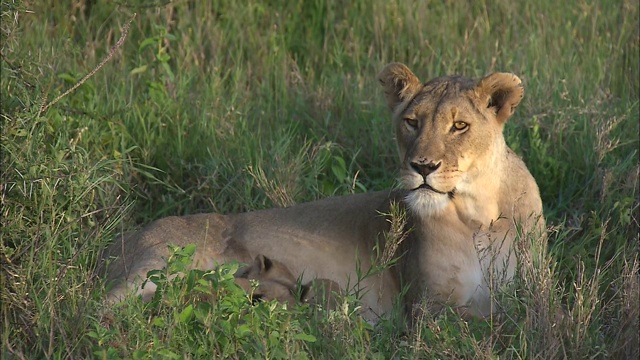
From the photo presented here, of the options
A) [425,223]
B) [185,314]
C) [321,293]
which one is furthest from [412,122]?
[185,314]

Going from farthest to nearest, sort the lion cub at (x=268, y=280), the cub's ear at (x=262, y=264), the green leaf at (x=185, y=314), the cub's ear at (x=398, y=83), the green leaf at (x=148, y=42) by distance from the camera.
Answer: the green leaf at (x=148, y=42)
the cub's ear at (x=398, y=83)
the cub's ear at (x=262, y=264)
the lion cub at (x=268, y=280)
the green leaf at (x=185, y=314)

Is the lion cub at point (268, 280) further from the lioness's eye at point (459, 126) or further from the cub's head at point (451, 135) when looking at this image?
the lioness's eye at point (459, 126)

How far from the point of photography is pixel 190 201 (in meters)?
5.82

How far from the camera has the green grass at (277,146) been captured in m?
3.98

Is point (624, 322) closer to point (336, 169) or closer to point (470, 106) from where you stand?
point (470, 106)

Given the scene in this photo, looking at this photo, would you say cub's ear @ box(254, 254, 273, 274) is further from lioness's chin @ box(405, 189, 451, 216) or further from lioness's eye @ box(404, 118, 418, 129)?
lioness's eye @ box(404, 118, 418, 129)

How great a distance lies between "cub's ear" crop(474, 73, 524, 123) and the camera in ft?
15.0

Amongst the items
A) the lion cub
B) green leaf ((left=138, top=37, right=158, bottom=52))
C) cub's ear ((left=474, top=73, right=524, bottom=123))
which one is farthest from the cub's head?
green leaf ((left=138, top=37, right=158, bottom=52))

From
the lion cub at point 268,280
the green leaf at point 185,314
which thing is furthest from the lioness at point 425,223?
the green leaf at point 185,314

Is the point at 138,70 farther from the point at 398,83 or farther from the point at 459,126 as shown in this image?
the point at 459,126

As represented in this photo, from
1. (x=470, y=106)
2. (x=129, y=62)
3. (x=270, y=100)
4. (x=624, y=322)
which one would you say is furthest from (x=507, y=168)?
(x=129, y=62)

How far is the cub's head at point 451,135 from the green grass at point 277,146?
0.41 metres

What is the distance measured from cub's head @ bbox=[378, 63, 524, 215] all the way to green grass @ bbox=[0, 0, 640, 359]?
41 centimetres

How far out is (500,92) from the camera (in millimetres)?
4625
